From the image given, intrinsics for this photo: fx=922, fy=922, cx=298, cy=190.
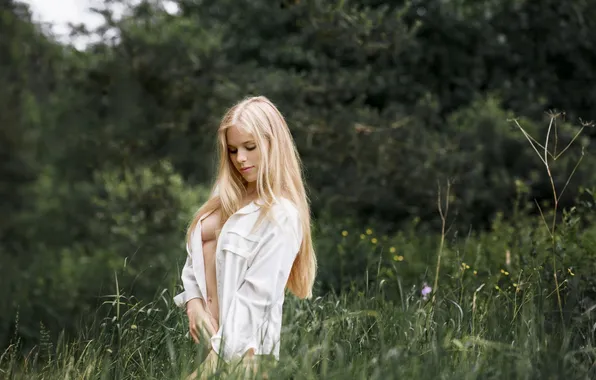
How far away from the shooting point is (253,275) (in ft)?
9.82

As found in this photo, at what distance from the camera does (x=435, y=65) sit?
33.7 ft

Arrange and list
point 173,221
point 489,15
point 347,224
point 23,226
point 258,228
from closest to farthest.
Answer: point 258,228
point 347,224
point 173,221
point 489,15
point 23,226

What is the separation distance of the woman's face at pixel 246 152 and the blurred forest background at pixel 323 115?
442cm

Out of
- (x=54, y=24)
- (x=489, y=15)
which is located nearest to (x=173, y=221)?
(x=54, y=24)

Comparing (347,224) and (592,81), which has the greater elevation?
(592,81)

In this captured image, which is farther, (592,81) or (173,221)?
(592,81)

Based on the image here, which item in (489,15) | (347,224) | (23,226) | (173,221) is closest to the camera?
(347,224)

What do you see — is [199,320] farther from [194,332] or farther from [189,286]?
[189,286]

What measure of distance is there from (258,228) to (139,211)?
6.49 m

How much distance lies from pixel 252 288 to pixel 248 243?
0.16 m

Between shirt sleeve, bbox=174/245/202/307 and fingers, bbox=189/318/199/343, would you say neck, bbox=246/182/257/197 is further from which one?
fingers, bbox=189/318/199/343

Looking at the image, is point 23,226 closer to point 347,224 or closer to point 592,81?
point 347,224

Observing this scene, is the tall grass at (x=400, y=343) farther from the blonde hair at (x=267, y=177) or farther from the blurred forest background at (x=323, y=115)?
the blurred forest background at (x=323, y=115)

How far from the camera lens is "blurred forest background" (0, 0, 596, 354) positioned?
8.75 m
